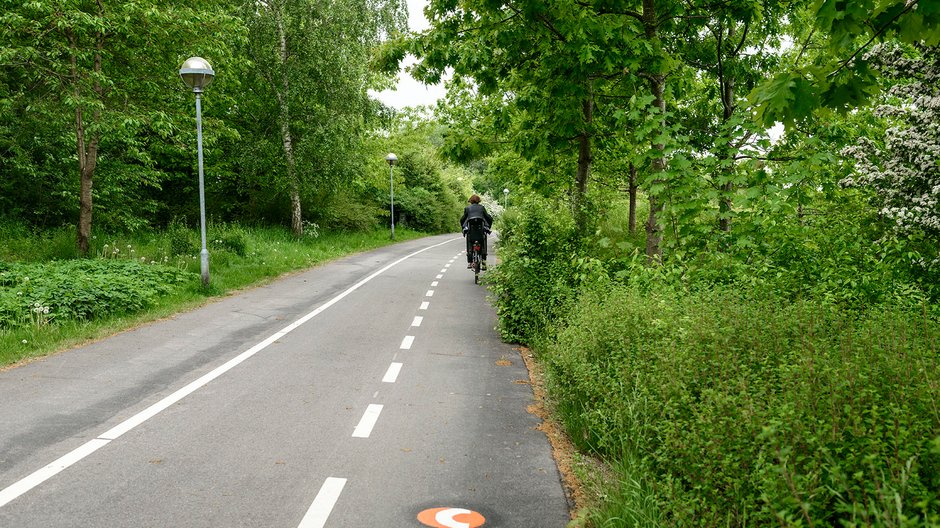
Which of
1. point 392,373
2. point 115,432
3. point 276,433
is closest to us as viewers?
point 115,432

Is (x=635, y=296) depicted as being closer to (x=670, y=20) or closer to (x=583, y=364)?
(x=583, y=364)

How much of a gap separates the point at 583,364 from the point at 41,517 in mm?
4087

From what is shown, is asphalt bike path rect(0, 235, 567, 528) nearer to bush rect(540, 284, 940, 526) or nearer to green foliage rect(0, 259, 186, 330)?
bush rect(540, 284, 940, 526)

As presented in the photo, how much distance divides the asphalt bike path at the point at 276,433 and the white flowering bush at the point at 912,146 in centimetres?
434

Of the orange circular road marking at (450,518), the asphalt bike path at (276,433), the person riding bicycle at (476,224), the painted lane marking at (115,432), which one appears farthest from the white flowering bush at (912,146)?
the person riding bicycle at (476,224)

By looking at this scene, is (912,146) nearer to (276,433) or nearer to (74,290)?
(276,433)

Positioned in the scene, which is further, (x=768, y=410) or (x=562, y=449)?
(x=562, y=449)

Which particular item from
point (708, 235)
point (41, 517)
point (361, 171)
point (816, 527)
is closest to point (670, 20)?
point (708, 235)

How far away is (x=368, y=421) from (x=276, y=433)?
0.84m

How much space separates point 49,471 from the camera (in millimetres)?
4484

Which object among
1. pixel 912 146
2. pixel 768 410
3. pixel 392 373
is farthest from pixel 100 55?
pixel 768 410

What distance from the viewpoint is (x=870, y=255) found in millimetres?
6816

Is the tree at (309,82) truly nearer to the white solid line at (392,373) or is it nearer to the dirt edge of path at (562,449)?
the white solid line at (392,373)

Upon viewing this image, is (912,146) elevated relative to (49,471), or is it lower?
elevated
